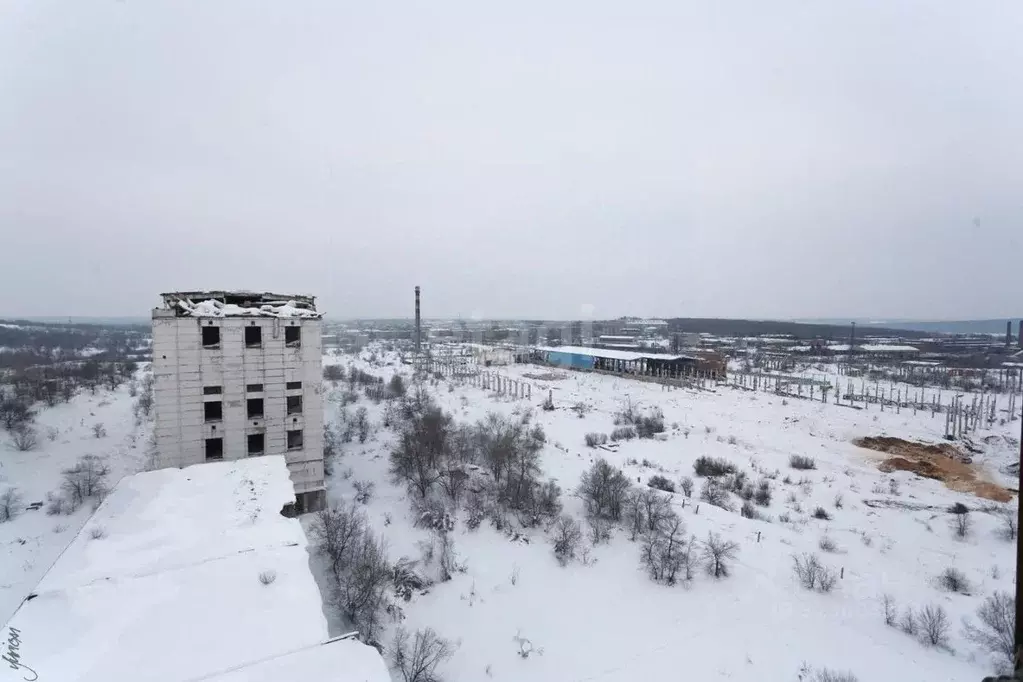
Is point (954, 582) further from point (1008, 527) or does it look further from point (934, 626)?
point (1008, 527)

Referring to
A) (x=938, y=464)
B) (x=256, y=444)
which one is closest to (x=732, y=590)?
(x=256, y=444)

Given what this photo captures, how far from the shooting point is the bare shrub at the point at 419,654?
9.10 meters

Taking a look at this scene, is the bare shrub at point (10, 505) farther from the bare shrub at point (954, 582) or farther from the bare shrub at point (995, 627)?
the bare shrub at point (954, 582)

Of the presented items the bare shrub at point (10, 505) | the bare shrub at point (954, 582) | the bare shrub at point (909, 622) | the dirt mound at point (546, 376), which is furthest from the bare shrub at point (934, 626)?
the dirt mound at point (546, 376)

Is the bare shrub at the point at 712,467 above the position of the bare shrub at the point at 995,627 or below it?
below

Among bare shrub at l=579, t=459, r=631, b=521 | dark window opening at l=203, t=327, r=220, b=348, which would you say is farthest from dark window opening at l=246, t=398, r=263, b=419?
bare shrub at l=579, t=459, r=631, b=521

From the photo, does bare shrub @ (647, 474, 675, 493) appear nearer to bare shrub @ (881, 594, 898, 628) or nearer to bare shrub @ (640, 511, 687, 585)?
bare shrub @ (640, 511, 687, 585)

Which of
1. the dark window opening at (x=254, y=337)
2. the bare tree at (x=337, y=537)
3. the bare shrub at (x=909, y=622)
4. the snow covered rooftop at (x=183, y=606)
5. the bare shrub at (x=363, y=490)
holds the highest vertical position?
the dark window opening at (x=254, y=337)

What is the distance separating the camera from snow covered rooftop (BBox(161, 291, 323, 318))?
1516cm

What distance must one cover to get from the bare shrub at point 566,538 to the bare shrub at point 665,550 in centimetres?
193

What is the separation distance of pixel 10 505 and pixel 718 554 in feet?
76.3

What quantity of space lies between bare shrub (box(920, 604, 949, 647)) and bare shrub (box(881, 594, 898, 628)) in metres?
0.49

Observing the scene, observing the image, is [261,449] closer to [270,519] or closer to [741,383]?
[270,519]

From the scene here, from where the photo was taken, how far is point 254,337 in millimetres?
16078
